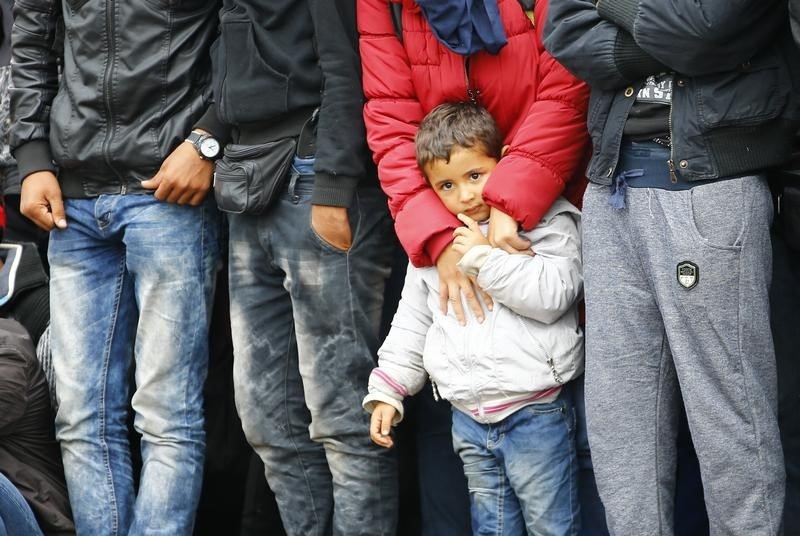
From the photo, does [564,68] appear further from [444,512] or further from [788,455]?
[444,512]

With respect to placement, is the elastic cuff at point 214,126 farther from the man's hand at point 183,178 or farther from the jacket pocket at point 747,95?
the jacket pocket at point 747,95

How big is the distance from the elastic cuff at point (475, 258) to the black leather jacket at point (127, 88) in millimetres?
1019

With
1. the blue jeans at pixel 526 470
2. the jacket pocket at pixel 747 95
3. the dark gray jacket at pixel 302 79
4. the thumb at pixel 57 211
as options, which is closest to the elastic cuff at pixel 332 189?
the dark gray jacket at pixel 302 79

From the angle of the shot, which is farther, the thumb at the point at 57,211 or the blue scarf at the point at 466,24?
the thumb at the point at 57,211

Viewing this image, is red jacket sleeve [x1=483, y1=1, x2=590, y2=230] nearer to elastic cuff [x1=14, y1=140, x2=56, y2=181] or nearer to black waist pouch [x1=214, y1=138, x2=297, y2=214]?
→ black waist pouch [x1=214, y1=138, x2=297, y2=214]

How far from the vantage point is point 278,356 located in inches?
134

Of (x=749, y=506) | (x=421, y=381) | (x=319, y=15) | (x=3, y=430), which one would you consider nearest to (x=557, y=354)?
(x=421, y=381)

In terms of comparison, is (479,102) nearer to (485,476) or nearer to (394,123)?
(394,123)

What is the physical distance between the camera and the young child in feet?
9.56

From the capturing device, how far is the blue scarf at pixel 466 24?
2967 mm

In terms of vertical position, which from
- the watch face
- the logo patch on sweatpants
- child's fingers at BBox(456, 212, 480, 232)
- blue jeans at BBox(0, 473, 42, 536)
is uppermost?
the watch face

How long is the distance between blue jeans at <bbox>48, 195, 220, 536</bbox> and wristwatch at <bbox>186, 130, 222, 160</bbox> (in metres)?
0.17

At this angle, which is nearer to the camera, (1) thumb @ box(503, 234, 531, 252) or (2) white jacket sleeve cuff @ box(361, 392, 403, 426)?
(1) thumb @ box(503, 234, 531, 252)

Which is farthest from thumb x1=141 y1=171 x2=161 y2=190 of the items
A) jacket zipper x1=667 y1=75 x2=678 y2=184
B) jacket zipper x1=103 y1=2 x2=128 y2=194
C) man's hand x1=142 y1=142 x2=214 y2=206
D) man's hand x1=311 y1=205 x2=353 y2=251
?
jacket zipper x1=667 y1=75 x2=678 y2=184
